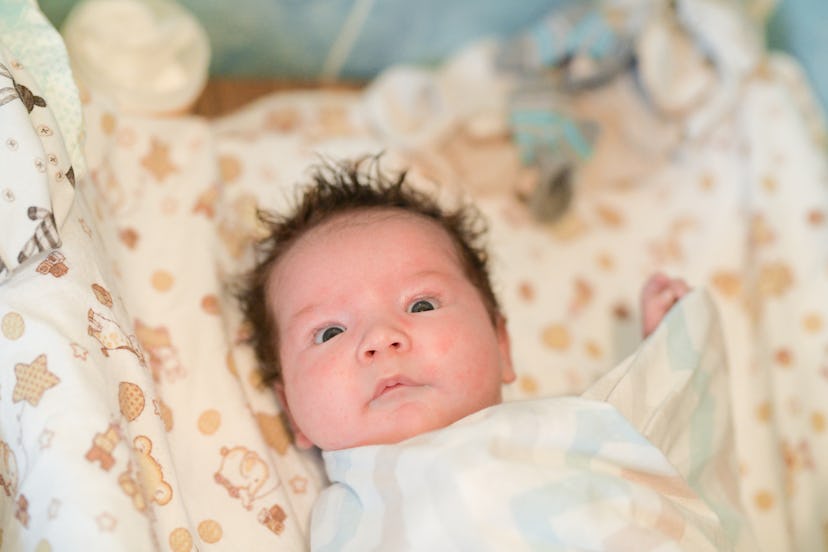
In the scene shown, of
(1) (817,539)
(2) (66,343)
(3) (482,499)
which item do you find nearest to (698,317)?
(1) (817,539)

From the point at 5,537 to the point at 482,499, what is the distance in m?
0.47

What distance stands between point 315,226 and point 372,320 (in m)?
0.20

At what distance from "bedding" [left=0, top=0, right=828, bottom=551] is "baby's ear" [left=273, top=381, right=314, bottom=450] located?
0.06ft

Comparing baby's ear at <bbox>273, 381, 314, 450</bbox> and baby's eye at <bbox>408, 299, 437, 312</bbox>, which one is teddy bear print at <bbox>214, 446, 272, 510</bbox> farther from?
baby's eye at <bbox>408, 299, 437, 312</bbox>

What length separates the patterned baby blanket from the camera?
3.03 feet

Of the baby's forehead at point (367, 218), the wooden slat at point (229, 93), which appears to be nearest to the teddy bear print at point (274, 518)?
the baby's forehead at point (367, 218)

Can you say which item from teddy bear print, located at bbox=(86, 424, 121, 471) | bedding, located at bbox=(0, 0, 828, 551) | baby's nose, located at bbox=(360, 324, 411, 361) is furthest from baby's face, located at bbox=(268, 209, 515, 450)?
teddy bear print, located at bbox=(86, 424, 121, 471)

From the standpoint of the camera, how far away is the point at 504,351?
4.05 ft

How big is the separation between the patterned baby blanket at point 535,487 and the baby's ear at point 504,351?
0.45 feet

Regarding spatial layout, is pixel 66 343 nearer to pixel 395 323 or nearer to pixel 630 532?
pixel 395 323

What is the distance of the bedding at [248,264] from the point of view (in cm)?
90

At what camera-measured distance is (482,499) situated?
927mm

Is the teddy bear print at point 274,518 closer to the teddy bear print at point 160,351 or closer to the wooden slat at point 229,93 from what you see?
the teddy bear print at point 160,351

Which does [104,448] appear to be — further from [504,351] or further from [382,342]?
[504,351]
